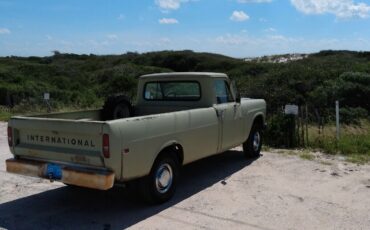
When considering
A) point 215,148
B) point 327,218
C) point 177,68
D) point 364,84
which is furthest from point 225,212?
point 177,68

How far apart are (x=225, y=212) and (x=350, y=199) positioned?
1906mm

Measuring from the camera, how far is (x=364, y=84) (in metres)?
20.9

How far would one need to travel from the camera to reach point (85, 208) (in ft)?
20.8

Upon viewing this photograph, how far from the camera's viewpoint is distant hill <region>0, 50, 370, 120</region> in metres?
20.4

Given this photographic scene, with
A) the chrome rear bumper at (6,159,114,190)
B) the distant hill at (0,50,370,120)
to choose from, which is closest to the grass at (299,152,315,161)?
the chrome rear bumper at (6,159,114,190)

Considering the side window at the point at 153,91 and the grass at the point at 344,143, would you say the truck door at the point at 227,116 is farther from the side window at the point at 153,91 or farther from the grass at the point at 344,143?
the grass at the point at 344,143

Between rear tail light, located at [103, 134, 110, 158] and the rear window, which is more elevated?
the rear window

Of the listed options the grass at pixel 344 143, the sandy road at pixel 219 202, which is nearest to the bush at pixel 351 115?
the grass at pixel 344 143

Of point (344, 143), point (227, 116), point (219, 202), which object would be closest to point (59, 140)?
point (219, 202)

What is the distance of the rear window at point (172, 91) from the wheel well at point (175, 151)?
1413mm

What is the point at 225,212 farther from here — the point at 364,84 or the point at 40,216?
the point at 364,84

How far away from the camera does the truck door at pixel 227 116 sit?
782 cm

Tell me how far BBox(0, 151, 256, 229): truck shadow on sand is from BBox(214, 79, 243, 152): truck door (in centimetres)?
65

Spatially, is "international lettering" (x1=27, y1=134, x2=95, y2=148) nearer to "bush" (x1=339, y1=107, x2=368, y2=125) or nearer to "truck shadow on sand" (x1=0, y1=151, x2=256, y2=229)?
"truck shadow on sand" (x1=0, y1=151, x2=256, y2=229)
